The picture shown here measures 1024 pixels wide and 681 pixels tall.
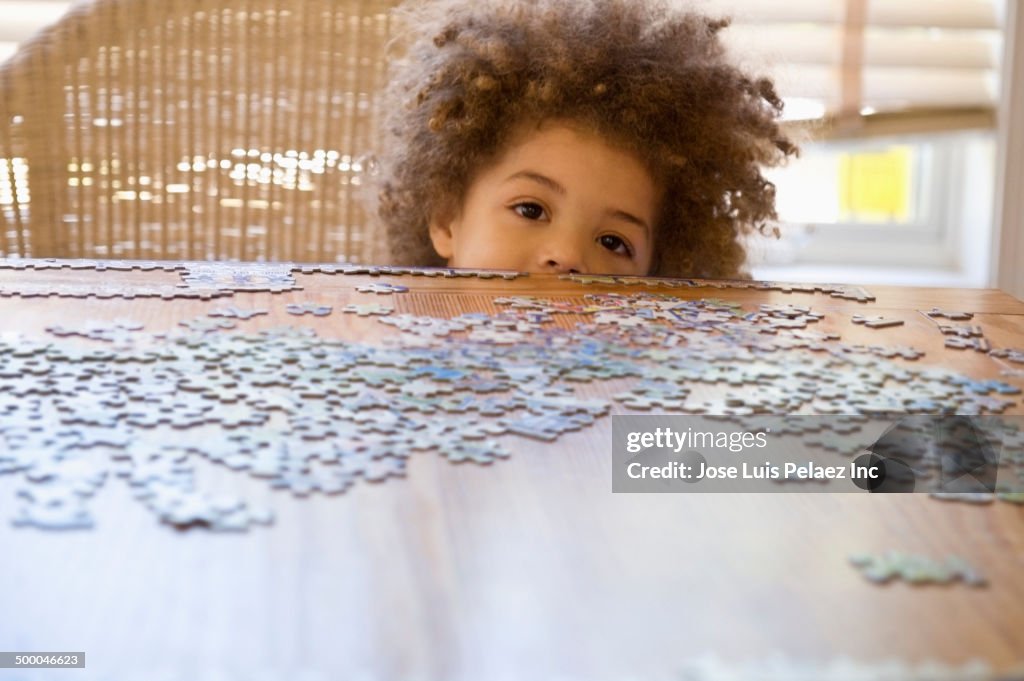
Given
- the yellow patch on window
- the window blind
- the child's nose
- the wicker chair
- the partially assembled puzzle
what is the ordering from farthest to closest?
the yellow patch on window
the window blind
the wicker chair
the child's nose
the partially assembled puzzle

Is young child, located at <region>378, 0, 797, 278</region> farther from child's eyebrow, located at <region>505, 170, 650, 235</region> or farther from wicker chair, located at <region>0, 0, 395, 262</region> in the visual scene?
wicker chair, located at <region>0, 0, 395, 262</region>

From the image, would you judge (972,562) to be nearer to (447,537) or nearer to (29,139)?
(447,537)

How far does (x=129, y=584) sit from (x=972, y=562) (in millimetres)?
480

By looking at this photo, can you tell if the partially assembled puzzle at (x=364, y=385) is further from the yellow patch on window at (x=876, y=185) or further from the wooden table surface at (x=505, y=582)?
Answer: the yellow patch on window at (x=876, y=185)

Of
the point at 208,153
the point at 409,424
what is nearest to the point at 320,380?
the point at 409,424

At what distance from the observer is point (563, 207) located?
171 cm

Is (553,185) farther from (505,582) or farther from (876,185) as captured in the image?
(876,185)

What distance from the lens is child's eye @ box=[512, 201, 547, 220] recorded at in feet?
5.68

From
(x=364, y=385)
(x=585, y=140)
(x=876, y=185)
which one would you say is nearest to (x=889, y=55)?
(x=876, y=185)

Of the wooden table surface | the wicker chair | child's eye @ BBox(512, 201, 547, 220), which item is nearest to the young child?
child's eye @ BBox(512, 201, 547, 220)

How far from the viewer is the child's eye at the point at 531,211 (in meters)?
1.73

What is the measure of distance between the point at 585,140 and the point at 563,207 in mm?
116

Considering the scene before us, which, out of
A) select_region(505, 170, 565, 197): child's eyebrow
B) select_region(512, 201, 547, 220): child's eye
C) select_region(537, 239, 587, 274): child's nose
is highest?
select_region(505, 170, 565, 197): child's eyebrow

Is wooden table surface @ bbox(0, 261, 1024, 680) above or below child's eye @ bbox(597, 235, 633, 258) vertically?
below
